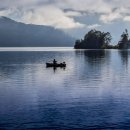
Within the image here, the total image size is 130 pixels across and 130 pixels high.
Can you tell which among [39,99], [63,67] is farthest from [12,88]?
[63,67]

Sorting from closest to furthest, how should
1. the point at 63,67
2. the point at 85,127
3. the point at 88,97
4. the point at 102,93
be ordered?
the point at 85,127 < the point at 88,97 < the point at 102,93 < the point at 63,67

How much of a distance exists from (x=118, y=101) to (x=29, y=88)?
2469cm

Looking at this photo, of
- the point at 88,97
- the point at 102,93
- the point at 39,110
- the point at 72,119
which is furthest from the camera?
the point at 102,93

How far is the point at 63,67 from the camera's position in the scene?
144750mm

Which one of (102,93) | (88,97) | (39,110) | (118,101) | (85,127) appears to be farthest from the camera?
(102,93)

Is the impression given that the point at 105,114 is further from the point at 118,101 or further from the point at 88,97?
the point at 88,97

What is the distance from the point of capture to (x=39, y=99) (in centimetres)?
6384

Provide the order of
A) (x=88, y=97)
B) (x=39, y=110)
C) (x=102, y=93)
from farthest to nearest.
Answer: (x=102, y=93)
(x=88, y=97)
(x=39, y=110)

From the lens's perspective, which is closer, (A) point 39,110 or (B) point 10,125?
(B) point 10,125

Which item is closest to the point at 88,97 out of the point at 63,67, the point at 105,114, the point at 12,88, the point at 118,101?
the point at 118,101

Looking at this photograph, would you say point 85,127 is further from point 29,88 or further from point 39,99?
point 29,88

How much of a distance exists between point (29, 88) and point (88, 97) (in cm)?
1816

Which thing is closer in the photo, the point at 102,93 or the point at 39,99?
the point at 39,99

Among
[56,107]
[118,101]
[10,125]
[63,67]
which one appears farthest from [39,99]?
[63,67]
